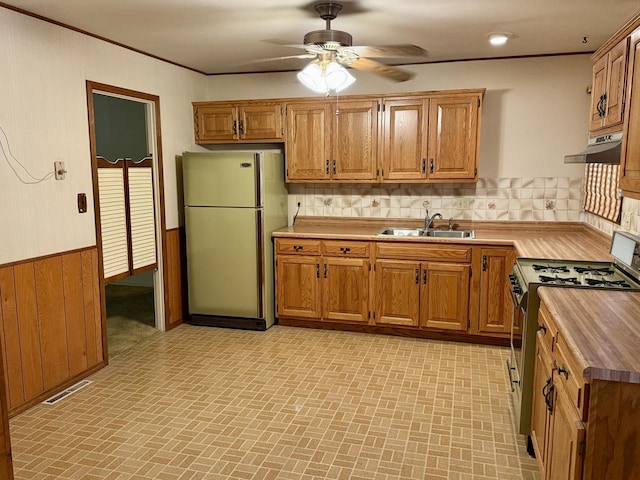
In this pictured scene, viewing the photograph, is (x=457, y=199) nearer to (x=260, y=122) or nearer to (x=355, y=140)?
(x=355, y=140)

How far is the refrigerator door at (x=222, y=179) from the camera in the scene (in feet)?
14.2

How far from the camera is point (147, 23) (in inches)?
128

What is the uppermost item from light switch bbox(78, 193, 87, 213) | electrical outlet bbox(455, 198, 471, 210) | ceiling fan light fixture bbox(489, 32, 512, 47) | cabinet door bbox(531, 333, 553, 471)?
ceiling fan light fixture bbox(489, 32, 512, 47)

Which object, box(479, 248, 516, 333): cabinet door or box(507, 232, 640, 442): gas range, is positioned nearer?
box(507, 232, 640, 442): gas range

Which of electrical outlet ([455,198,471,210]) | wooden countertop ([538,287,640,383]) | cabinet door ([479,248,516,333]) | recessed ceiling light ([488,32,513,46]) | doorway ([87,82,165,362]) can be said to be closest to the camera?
wooden countertop ([538,287,640,383])

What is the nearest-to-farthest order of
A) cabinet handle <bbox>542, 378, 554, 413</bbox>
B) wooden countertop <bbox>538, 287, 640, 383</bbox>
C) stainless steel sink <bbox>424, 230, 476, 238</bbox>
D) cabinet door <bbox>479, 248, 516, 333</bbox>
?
wooden countertop <bbox>538, 287, 640, 383</bbox> → cabinet handle <bbox>542, 378, 554, 413</bbox> → cabinet door <bbox>479, 248, 516, 333</bbox> → stainless steel sink <bbox>424, 230, 476, 238</bbox>

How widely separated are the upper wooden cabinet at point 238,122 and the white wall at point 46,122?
956 mm

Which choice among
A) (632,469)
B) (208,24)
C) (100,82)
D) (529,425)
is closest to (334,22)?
(208,24)

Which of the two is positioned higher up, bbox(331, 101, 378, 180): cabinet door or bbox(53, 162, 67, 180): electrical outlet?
bbox(331, 101, 378, 180): cabinet door

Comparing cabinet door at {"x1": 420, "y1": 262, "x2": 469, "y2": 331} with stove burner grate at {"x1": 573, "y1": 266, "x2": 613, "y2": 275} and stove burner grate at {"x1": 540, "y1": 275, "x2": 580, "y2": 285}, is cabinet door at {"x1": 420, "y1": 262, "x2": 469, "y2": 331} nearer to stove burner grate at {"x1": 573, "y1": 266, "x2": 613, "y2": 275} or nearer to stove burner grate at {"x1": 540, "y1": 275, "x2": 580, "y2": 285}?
stove burner grate at {"x1": 573, "y1": 266, "x2": 613, "y2": 275}

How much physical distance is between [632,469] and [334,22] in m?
2.89

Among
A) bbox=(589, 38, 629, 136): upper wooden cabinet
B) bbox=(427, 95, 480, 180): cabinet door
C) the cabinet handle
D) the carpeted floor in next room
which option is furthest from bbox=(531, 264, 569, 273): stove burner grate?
the carpeted floor in next room

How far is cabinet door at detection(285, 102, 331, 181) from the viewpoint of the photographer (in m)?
4.47

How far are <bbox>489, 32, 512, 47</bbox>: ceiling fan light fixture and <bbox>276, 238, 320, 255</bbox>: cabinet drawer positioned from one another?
2.08 metres
